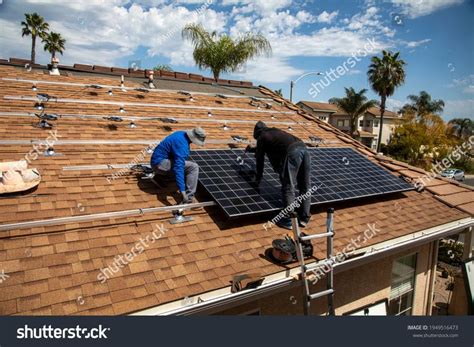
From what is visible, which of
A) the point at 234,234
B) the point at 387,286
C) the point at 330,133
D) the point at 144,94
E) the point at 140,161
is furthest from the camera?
the point at 330,133

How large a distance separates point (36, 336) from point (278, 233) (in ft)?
11.3

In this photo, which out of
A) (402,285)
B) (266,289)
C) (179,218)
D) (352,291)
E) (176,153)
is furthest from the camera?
(402,285)

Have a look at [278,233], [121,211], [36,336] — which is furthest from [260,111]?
[36,336]

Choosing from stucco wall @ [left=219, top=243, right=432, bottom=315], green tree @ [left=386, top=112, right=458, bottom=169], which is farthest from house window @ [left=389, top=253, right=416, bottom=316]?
green tree @ [left=386, top=112, right=458, bottom=169]

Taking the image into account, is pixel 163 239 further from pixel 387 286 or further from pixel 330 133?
pixel 330 133

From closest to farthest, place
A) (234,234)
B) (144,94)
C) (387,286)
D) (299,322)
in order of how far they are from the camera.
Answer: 1. (299,322)
2. (234,234)
3. (387,286)
4. (144,94)

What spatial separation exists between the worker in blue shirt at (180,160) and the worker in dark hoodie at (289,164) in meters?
1.22

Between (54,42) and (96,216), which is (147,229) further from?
(54,42)

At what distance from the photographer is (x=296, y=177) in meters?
5.64

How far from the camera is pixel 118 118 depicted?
23.5ft

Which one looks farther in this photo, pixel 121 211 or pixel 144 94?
pixel 144 94
